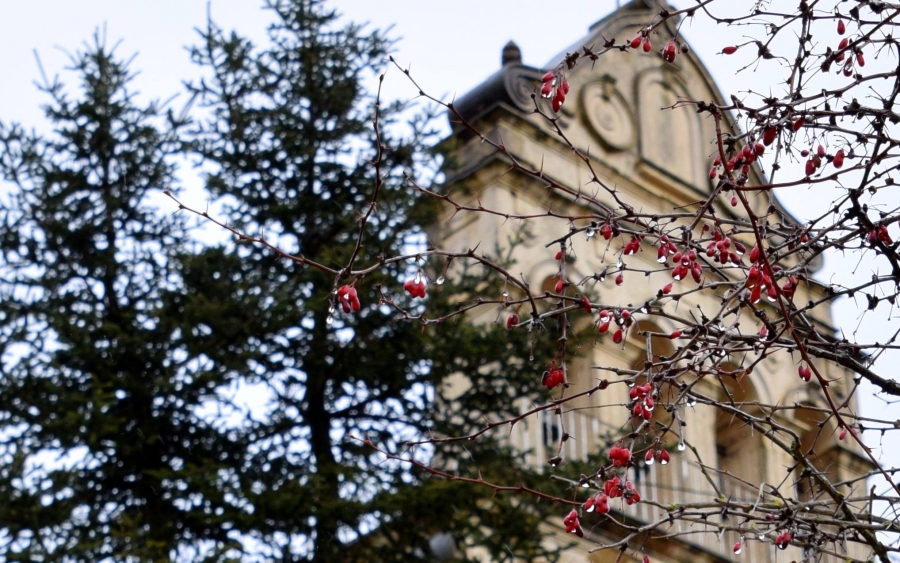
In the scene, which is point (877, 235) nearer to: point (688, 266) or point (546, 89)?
point (688, 266)

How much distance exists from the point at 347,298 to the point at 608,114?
13.7 m

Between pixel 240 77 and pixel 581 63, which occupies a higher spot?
pixel 581 63

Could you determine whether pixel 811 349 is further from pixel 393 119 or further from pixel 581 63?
pixel 581 63

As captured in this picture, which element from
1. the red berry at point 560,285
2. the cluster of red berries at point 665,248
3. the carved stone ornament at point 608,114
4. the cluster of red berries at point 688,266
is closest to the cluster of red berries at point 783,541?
the cluster of red berries at point 688,266

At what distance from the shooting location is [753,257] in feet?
17.0

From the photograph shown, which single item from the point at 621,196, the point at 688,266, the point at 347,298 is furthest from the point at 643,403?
the point at 621,196

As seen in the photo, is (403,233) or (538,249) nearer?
(403,233)

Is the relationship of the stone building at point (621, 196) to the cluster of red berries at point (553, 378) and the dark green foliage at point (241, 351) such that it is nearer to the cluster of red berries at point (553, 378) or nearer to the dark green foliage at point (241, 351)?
the dark green foliage at point (241, 351)

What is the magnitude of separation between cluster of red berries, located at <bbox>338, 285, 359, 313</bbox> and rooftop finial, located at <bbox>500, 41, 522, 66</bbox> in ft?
41.5

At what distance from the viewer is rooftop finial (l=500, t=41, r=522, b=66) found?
695 inches

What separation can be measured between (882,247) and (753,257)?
67 centimetres

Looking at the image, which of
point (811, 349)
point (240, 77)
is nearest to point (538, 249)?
point (240, 77)

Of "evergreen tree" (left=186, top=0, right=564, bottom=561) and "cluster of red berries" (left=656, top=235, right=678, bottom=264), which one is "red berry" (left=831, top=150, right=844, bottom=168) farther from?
"evergreen tree" (left=186, top=0, right=564, bottom=561)

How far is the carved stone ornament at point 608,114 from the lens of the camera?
59.5 ft
